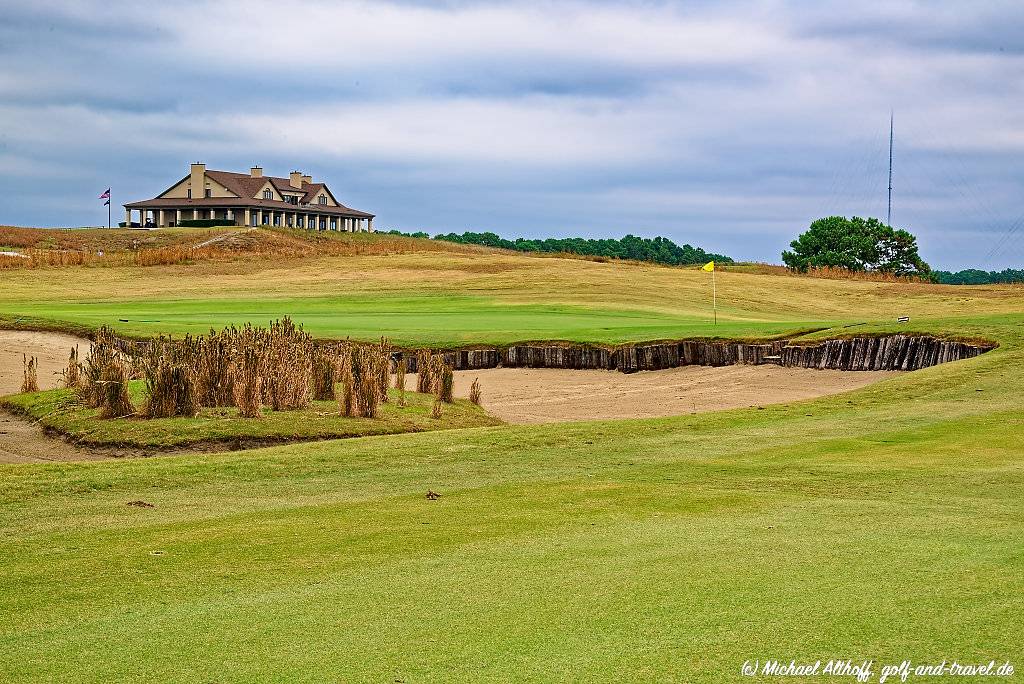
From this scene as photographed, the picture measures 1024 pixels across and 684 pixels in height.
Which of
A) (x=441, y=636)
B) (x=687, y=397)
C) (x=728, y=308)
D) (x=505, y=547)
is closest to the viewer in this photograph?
(x=441, y=636)

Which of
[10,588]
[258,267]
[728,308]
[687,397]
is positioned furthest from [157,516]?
[258,267]

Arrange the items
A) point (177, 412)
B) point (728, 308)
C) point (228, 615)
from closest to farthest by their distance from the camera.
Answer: point (228, 615) < point (177, 412) < point (728, 308)

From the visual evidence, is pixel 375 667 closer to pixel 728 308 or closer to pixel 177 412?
pixel 177 412

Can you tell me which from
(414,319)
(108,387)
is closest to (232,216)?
(414,319)

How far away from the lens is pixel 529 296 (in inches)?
2039

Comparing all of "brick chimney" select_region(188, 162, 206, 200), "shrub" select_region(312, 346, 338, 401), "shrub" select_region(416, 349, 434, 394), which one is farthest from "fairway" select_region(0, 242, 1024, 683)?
"brick chimney" select_region(188, 162, 206, 200)

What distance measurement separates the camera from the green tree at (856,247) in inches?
4328

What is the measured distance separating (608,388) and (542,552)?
1872 cm

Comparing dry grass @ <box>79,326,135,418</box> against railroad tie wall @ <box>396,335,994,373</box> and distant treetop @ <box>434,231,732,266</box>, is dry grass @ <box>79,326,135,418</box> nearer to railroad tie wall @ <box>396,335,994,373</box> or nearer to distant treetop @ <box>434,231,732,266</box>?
railroad tie wall @ <box>396,335,994,373</box>

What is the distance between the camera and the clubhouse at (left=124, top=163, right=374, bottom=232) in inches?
5015

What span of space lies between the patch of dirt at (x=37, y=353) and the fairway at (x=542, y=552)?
14014 mm

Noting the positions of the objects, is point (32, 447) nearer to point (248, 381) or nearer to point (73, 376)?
point (248, 381)

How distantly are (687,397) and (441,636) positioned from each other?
19656 millimetres

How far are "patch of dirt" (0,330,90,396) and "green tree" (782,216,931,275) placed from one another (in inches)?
3286
